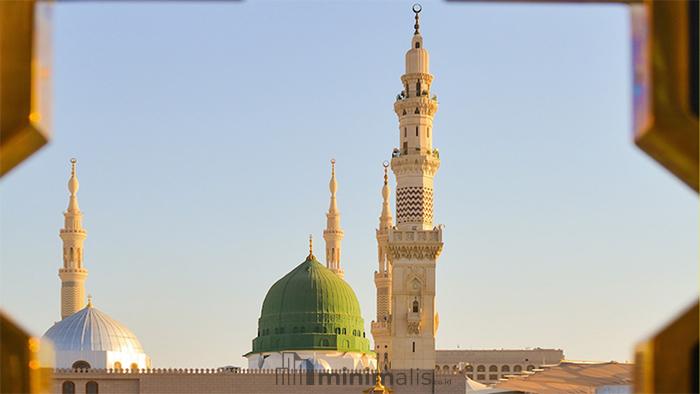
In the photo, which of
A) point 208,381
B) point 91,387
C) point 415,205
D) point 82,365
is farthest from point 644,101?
point 82,365

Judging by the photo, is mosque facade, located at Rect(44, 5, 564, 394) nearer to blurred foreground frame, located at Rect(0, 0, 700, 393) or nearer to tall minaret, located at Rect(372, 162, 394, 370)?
tall minaret, located at Rect(372, 162, 394, 370)

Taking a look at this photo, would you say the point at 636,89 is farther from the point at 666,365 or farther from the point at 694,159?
→ the point at 666,365

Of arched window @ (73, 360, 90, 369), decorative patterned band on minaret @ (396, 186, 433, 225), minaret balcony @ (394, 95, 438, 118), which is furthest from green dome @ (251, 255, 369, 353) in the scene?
minaret balcony @ (394, 95, 438, 118)

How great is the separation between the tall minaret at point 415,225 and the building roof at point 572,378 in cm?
377

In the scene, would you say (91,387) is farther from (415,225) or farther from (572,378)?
(572,378)

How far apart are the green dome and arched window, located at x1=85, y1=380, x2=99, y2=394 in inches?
345

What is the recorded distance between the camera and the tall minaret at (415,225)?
53.7 m

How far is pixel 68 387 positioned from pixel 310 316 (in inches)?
450

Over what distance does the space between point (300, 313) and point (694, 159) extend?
62.4 meters

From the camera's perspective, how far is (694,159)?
279cm

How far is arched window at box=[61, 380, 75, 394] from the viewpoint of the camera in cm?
5847

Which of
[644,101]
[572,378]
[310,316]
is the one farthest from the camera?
[310,316]

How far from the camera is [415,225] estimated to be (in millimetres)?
53844

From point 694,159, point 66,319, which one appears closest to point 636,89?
point 694,159
